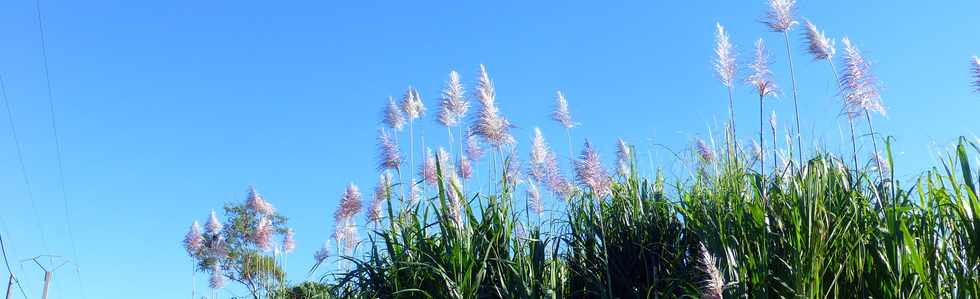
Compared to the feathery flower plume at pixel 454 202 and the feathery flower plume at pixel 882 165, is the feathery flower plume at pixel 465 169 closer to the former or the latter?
the feathery flower plume at pixel 454 202

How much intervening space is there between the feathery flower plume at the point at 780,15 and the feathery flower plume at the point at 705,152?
978 mm

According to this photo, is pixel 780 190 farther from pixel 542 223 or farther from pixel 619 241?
pixel 542 223

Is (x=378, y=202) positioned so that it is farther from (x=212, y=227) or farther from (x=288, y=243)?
(x=212, y=227)

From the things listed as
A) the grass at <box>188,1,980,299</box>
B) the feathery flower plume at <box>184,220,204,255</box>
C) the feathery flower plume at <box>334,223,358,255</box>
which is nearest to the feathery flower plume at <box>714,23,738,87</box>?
the grass at <box>188,1,980,299</box>

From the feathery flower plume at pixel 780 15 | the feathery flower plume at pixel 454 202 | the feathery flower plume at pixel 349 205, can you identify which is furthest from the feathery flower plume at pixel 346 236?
the feathery flower plume at pixel 780 15

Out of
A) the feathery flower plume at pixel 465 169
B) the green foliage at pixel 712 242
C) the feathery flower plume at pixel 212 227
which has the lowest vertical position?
the green foliage at pixel 712 242

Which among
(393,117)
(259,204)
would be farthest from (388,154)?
(259,204)

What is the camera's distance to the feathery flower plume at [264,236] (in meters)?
8.48

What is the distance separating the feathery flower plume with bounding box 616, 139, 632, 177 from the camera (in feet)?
19.6

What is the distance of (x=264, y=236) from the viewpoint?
8.60m

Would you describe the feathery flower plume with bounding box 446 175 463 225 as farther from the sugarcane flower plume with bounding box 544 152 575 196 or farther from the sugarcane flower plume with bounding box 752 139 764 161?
the sugarcane flower plume with bounding box 752 139 764 161

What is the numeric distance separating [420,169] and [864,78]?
123 inches

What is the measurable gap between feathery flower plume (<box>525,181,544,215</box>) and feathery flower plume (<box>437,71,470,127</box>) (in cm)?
75

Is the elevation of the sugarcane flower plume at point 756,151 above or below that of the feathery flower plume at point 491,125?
below
